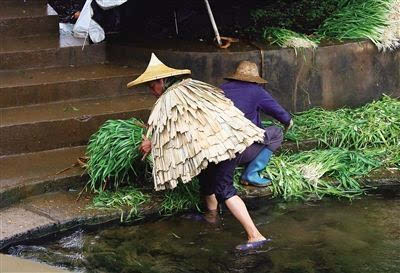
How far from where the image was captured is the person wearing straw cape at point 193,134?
19.7ft

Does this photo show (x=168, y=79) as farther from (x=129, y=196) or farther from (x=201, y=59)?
(x=201, y=59)

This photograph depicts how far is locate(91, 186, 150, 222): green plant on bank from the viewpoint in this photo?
6789mm

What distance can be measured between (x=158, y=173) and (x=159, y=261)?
0.72 meters

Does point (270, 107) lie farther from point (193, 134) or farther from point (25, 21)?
A: point (25, 21)

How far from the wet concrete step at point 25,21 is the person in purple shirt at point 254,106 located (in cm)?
301

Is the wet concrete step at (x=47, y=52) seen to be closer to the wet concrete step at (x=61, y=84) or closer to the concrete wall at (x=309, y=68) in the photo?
the wet concrete step at (x=61, y=84)

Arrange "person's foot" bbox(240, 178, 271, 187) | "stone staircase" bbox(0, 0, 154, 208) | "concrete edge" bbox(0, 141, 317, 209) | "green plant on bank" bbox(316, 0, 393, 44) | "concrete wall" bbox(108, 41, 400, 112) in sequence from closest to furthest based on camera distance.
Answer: "concrete edge" bbox(0, 141, 317, 209), "stone staircase" bbox(0, 0, 154, 208), "person's foot" bbox(240, 178, 271, 187), "concrete wall" bbox(108, 41, 400, 112), "green plant on bank" bbox(316, 0, 393, 44)

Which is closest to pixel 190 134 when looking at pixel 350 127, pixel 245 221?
pixel 245 221

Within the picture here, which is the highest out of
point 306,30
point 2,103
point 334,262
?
point 306,30

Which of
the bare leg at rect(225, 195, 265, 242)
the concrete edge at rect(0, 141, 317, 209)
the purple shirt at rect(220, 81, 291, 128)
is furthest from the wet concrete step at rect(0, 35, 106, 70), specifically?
the bare leg at rect(225, 195, 265, 242)

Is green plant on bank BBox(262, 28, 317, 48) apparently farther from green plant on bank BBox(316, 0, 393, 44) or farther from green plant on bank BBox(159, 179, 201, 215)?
green plant on bank BBox(159, 179, 201, 215)

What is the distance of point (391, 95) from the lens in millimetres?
9320

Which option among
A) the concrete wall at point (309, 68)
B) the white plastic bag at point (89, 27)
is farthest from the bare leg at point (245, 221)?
the white plastic bag at point (89, 27)

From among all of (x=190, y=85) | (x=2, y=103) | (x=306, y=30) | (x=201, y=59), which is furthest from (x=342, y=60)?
(x=2, y=103)
